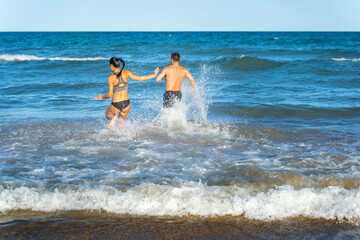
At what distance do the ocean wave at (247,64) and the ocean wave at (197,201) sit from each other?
48.4 ft

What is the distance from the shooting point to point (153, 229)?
3.57 m

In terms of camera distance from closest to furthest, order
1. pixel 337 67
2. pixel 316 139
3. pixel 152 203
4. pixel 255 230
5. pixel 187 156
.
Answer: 1. pixel 255 230
2. pixel 152 203
3. pixel 187 156
4. pixel 316 139
5. pixel 337 67

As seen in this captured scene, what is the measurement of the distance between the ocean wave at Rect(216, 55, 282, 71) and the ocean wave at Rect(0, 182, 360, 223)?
1475cm

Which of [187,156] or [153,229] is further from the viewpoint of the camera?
[187,156]

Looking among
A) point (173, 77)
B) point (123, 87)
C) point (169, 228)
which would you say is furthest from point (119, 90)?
point (169, 228)

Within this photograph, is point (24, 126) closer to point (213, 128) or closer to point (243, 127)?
point (213, 128)

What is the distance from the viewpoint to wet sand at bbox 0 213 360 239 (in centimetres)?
344

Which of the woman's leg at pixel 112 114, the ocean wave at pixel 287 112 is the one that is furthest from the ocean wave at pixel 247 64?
the woman's leg at pixel 112 114

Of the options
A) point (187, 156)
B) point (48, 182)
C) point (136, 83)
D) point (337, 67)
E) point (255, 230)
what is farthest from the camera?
point (337, 67)

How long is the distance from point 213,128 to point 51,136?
3196 mm

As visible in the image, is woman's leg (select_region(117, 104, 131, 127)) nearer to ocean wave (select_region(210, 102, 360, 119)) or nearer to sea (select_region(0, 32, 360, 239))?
sea (select_region(0, 32, 360, 239))

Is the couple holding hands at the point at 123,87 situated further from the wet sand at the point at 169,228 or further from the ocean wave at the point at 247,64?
the ocean wave at the point at 247,64

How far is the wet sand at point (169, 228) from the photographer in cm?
344

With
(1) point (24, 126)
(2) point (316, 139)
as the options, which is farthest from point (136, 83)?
(2) point (316, 139)
